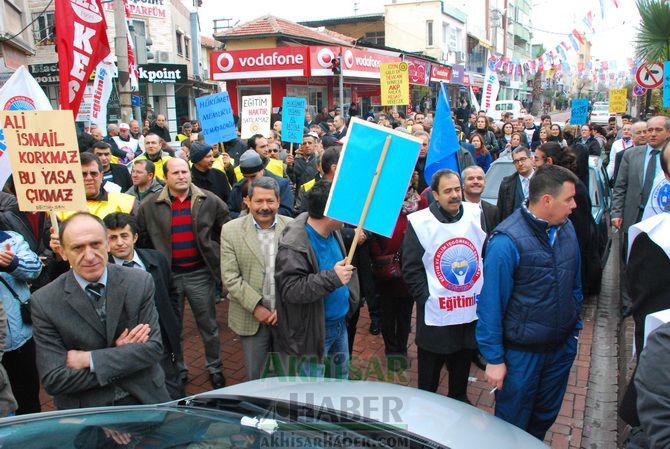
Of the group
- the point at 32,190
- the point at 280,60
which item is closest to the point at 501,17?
the point at 280,60

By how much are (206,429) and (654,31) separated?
15.2 m

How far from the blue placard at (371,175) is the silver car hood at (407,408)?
0.95 meters

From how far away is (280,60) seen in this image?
70.2 feet

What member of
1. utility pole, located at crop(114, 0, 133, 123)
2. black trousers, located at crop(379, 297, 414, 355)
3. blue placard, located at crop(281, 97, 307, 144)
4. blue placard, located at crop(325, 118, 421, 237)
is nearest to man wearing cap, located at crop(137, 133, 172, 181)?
blue placard, located at crop(281, 97, 307, 144)

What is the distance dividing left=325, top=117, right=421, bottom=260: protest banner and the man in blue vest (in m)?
0.63

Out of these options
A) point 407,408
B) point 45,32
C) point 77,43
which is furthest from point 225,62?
point 407,408

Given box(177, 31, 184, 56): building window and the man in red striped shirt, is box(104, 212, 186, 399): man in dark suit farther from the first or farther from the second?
box(177, 31, 184, 56): building window

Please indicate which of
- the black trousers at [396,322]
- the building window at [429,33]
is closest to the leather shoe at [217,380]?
the black trousers at [396,322]

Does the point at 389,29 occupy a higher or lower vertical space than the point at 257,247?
higher

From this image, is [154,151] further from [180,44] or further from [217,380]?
[180,44]

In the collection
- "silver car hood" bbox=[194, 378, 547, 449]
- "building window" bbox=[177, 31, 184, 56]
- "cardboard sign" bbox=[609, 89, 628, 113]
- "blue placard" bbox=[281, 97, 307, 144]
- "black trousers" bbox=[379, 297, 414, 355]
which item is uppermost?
"building window" bbox=[177, 31, 184, 56]

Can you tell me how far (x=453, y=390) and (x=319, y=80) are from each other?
22349 millimetres

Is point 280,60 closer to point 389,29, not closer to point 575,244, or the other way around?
point 575,244

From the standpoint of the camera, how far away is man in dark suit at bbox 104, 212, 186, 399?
3.43 m
